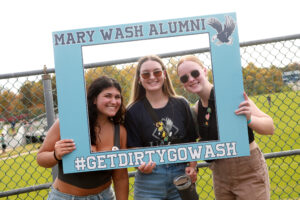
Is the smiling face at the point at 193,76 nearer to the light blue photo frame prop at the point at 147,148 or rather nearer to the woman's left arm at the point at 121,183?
the light blue photo frame prop at the point at 147,148

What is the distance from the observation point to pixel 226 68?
1.87 meters

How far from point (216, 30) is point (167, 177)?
1023 mm

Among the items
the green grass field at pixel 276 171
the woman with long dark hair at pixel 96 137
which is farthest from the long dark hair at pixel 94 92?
the green grass field at pixel 276 171

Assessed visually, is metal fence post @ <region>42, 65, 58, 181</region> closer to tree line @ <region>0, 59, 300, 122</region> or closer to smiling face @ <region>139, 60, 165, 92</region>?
tree line @ <region>0, 59, 300, 122</region>

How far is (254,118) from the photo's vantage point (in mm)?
1936

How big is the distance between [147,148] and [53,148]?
655 millimetres

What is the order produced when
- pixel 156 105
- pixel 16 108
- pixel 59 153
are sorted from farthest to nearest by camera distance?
pixel 16 108
pixel 156 105
pixel 59 153

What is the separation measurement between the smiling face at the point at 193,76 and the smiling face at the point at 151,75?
15 cm

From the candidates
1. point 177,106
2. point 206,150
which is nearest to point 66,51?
point 177,106

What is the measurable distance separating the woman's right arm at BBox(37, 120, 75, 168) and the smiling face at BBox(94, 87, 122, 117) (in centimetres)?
31

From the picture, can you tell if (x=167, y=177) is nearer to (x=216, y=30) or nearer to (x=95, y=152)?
(x=95, y=152)

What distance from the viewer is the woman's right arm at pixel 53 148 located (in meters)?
1.83

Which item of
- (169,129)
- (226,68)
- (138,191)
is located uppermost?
(226,68)

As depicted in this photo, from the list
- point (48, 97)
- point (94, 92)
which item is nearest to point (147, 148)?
point (94, 92)
